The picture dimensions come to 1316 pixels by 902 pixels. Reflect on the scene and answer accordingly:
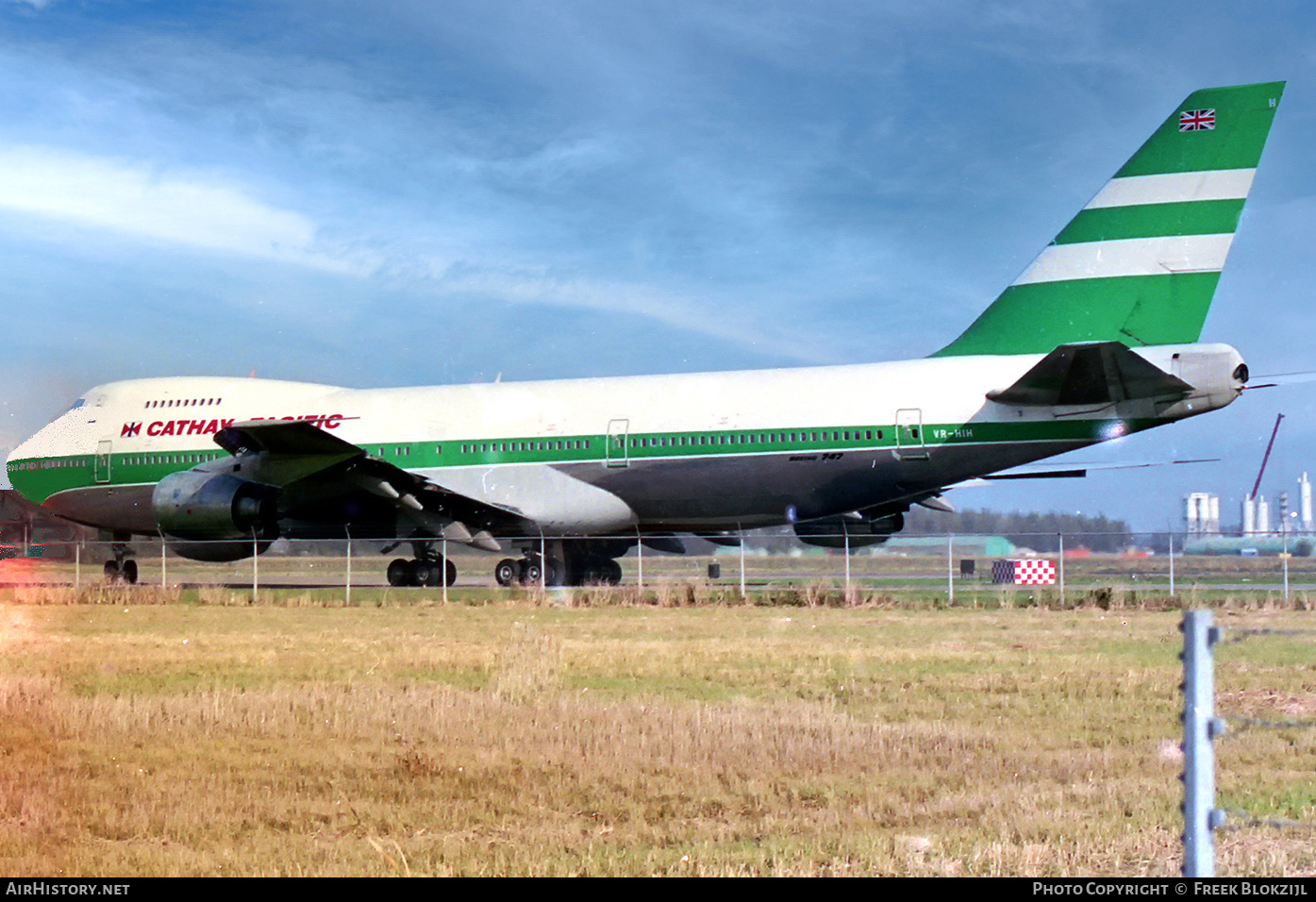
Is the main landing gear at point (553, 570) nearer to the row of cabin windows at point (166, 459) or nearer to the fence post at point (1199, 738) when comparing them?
the row of cabin windows at point (166, 459)

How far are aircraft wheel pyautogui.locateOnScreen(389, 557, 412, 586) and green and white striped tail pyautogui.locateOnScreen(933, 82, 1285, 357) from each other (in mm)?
12464

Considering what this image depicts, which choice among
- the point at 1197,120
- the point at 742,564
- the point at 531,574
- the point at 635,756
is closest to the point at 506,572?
the point at 531,574

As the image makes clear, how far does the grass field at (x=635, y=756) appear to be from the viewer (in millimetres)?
5777

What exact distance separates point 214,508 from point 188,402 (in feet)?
17.3

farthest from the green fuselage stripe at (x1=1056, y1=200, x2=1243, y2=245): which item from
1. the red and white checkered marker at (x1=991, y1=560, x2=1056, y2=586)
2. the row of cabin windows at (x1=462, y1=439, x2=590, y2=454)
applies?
the row of cabin windows at (x1=462, y1=439, x2=590, y2=454)

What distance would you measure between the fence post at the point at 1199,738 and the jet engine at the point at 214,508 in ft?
72.0

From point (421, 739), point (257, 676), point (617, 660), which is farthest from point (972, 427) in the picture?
point (421, 739)

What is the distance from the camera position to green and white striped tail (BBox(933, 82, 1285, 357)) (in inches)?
842

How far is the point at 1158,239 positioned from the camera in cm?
2180

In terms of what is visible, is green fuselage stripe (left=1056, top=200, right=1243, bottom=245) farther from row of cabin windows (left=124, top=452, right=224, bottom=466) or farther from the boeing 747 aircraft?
row of cabin windows (left=124, top=452, right=224, bottom=466)

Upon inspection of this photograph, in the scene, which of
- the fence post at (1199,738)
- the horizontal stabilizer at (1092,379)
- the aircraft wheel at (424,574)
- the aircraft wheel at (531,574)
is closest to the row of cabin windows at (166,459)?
the aircraft wheel at (424,574)

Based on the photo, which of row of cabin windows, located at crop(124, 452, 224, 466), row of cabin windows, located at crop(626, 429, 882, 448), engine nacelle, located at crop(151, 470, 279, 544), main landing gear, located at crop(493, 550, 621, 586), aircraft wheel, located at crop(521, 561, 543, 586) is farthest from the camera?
row of cabin windows, located at crop(124, 452, 224, 466)

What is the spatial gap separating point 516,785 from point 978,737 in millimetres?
3221

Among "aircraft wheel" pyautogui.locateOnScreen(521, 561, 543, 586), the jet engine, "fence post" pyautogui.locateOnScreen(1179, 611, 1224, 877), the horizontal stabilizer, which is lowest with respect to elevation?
"aircraft wheel" pyautogui.locateOnScreen(521, 561, 543, 586)
